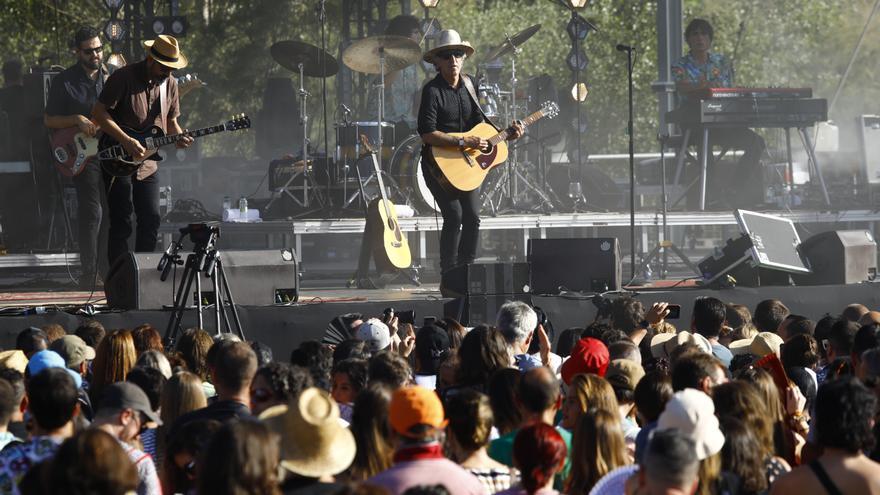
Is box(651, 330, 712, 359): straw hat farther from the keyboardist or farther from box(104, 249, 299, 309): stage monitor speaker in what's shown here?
the keyboardist

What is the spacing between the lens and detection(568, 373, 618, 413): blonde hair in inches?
192

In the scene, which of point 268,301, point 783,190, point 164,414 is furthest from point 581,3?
point 164,414

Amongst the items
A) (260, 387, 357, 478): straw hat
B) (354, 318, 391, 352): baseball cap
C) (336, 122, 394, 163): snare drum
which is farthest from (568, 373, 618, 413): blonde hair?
(336, 122, 394, 163): snare drum

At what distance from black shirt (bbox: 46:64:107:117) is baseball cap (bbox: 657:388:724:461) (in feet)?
26.0

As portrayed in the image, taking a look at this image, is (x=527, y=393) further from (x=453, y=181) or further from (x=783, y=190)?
(x=783, y=190)

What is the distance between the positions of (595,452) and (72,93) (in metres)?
7.87

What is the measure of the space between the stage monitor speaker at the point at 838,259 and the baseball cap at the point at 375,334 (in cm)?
489

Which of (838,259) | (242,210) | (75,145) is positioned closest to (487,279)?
(838,259)

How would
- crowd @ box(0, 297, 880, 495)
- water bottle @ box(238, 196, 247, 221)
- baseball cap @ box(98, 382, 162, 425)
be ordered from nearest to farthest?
crowd @ box(0, 297, 880, 495), baseball cap @ box(98, 382, 162, 425), water bottle @ box(238, 196, 247, 221)

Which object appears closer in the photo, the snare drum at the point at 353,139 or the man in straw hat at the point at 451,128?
the man in straw hat at the point at 451,128

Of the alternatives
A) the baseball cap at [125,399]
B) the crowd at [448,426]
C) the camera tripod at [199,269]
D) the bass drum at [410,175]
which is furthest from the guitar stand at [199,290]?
the bass drum at [410,175]

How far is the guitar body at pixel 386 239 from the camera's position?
12727 millimetres

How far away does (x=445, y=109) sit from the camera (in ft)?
33.6

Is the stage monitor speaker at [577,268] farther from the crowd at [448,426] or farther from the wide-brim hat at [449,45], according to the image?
the crowd at [448,426]
